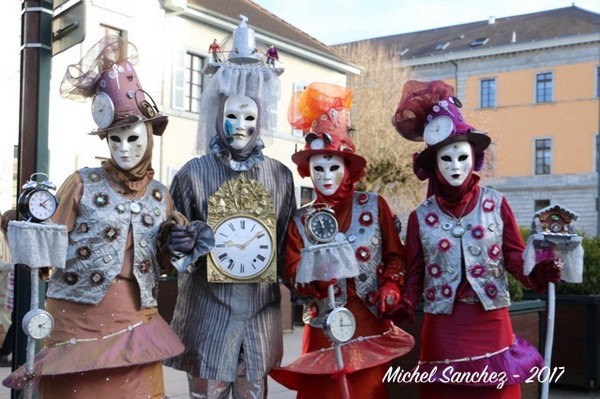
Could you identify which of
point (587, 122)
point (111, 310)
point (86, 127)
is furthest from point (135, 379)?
point (587, 122)

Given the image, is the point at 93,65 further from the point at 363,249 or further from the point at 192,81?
the point at 192,81

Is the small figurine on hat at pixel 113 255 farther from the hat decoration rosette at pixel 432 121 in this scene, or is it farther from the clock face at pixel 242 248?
the hat decoration rosette at pixel 432 121

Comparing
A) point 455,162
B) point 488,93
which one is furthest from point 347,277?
point 488,93

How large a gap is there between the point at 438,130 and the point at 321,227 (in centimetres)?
99

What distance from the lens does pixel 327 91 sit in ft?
16.0

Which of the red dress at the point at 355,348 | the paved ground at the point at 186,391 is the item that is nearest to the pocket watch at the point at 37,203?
the red dress at the point at 355,348

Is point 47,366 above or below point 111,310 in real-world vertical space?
below

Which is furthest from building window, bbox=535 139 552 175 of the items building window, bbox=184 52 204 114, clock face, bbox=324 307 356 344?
clock face, bbox=324 307 356 344

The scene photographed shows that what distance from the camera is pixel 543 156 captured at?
121 feet

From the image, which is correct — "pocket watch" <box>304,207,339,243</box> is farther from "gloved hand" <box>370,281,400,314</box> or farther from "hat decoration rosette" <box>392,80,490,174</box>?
"hat decoration rosette" <box>392,80,490,174</box>

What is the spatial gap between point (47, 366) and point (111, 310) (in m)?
0.40

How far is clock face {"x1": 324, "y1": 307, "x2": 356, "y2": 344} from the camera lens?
4.02 m

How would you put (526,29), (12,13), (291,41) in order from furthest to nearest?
(526,29) < (291,41) < (12,13)

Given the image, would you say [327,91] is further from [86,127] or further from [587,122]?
[587,122]
